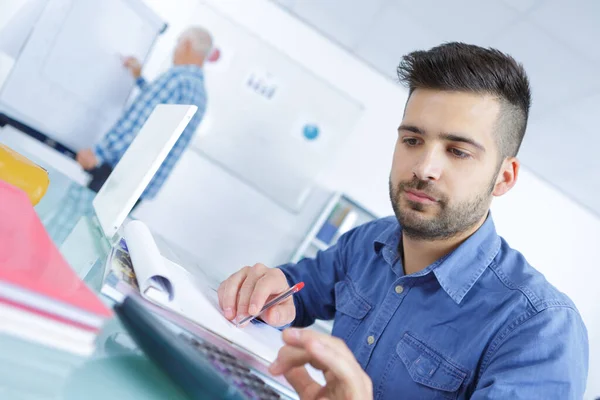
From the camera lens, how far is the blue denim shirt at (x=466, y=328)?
736 millimetres

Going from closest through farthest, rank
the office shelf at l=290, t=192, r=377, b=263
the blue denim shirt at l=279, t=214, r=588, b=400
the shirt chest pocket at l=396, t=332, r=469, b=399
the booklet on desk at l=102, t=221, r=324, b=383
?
the booklet on desk at l=102, t=221, r=324, b=383 → the blue denim shirt at l=279, t=214, r=588, b=400 → the shirt chest pocket at l=396, t=332, r=469, b=399 → the office shelf at l=290, t=192, r=377, b=263

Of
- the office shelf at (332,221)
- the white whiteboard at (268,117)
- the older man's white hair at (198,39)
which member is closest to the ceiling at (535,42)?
the white whiteboard at (268,117)

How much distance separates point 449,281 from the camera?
0.96m

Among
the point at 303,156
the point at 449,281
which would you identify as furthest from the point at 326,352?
the point at 303,156

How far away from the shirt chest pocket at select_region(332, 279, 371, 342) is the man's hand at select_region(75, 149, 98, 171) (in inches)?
62.7

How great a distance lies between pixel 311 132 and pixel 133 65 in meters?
1.57

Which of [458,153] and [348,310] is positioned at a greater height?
[458,153]

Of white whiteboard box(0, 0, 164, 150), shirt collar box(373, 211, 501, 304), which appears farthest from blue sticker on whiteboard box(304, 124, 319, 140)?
shirt collar box(373, 211, 501, 304)

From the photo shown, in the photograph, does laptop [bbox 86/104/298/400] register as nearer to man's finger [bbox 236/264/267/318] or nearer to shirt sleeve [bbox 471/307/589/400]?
man's finger [bbox 236/264/267/318]

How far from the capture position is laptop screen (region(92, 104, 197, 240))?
0.96 meters

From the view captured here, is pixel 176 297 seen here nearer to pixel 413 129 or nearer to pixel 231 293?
pixel 231 293

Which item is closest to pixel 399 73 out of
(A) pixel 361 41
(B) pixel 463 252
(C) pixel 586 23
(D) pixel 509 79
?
(D) pixel 509 79

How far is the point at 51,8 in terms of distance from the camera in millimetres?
2123

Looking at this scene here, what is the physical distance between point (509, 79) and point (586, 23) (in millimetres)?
1390
